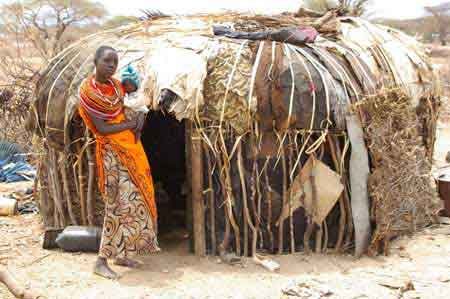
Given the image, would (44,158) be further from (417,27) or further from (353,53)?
(417,27)

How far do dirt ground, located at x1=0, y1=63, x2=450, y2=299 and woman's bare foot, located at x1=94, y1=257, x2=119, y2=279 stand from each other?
52mm

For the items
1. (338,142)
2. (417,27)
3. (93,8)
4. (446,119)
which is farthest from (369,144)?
(417,27)

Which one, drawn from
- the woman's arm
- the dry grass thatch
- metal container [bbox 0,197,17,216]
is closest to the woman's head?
the woman's arm

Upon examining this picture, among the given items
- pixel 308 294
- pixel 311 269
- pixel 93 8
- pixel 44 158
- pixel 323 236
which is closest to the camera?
pixel 308 294

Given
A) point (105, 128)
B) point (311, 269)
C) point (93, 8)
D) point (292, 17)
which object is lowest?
point (311, 269)

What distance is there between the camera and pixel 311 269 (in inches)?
188

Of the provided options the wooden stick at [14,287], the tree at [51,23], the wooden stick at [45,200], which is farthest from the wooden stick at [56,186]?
the tree at [51,23]

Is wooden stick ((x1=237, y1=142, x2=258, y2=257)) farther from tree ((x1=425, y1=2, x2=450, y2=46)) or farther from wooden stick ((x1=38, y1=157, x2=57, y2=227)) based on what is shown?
tree ((x1=425, y1=2, x2=450, y2=46))

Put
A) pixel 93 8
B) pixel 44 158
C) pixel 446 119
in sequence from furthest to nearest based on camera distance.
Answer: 1. pixel 93 8
2. pixel 446 119
3. pixel 44 158

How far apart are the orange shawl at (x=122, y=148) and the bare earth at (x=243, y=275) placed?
0.64 m

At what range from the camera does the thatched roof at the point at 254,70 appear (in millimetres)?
4809

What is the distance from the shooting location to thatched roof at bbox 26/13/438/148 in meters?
4.81

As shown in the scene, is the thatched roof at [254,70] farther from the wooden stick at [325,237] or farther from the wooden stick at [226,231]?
the wooden stick at [325,237]

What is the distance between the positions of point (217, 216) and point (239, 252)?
0.36m
